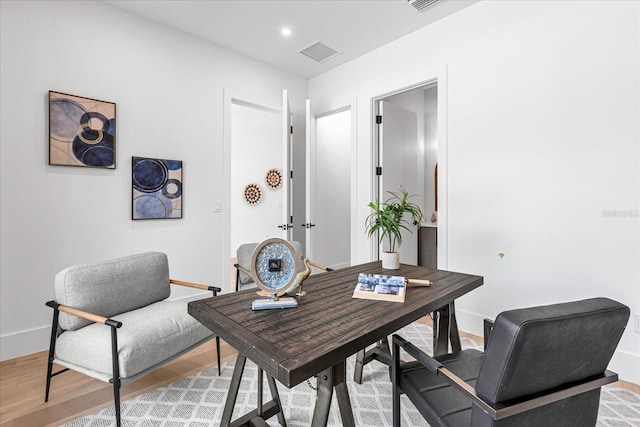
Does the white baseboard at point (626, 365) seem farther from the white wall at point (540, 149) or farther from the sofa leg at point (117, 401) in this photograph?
the sofa leg at point (117, 401)

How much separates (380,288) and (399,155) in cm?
271

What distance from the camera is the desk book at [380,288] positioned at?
150 cm

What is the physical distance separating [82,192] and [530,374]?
3.19 m

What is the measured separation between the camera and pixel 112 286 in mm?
2012

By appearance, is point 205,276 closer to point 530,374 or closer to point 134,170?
point 134,170

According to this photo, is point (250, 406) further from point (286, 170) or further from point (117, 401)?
point (286, 170)

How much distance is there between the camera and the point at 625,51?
2.07 metres

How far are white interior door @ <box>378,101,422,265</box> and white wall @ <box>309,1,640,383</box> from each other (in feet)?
1.88

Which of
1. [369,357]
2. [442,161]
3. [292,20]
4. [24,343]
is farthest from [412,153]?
[24,343]

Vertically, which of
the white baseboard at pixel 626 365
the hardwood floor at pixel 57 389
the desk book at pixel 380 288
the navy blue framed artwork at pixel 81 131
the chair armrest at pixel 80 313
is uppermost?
the navy blue framed artwork at pixel 81 131

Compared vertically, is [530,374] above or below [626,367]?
above

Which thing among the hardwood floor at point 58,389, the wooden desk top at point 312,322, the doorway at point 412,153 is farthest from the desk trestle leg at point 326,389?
the doorway at point 412,153

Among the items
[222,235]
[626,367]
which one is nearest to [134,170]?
[222,235]

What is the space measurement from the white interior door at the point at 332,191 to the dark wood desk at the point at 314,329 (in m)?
2.81
